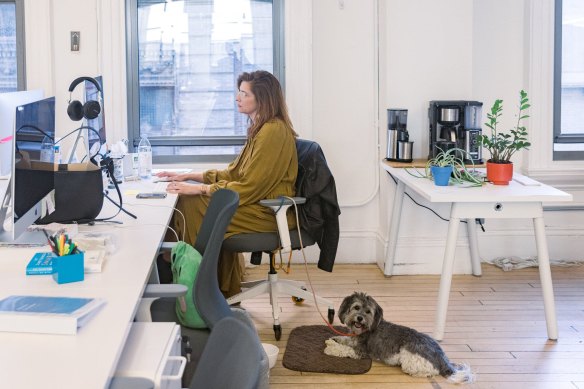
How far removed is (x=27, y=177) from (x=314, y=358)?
156 centimetres

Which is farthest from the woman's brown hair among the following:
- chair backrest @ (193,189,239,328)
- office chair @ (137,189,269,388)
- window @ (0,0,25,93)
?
window @ (0,0,25,93)

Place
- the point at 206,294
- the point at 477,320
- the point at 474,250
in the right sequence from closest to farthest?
the point at 206,294 → the point at 477,320 → the point at 474,250

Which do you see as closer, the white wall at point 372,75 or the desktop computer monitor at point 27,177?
the desktop computer monitor at point 27,177

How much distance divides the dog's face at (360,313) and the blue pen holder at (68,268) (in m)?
1.56

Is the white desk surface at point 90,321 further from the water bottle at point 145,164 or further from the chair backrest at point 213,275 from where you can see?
the water bottle at point 145,164

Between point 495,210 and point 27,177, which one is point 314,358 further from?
point 27,177

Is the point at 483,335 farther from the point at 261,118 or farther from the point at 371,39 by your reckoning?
the point at 371,39

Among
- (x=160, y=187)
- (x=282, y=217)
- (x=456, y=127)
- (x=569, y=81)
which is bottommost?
(x=282, y=217)

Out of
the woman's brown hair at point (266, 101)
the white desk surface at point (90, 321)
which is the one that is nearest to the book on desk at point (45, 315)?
the white desk surface at point (90, 321)

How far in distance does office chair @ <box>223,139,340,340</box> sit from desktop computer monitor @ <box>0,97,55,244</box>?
1199mm

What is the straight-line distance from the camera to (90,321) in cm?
195

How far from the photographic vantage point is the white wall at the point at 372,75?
498 cm

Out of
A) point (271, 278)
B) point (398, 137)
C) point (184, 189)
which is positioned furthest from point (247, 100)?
point (398, 137)

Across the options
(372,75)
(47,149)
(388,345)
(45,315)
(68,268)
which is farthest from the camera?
(372,75)
